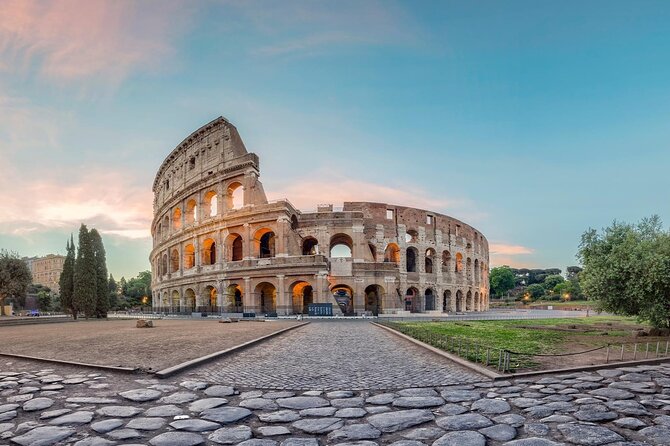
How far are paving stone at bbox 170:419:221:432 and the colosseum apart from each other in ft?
95.7

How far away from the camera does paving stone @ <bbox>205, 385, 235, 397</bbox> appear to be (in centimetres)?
600

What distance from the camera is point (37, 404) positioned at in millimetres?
5336

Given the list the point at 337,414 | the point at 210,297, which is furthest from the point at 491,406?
the point at 210,297

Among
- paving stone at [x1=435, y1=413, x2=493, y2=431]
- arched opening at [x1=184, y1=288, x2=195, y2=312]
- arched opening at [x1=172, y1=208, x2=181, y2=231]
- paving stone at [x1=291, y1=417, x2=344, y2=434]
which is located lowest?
arched opening at [x1=184, y1=288, x2=195, y2=312]

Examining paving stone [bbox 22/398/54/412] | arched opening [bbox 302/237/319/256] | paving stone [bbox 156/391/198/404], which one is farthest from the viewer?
arched opening [bbox 302/237/319/256]

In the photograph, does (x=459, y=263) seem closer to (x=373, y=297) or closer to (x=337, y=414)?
(x=373, y=297)

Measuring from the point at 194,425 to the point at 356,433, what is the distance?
6.18ft

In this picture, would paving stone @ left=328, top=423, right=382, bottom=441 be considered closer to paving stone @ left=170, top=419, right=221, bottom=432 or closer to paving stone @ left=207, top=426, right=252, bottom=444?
paving stone @ left=207, top=426, right=252, bottom=444

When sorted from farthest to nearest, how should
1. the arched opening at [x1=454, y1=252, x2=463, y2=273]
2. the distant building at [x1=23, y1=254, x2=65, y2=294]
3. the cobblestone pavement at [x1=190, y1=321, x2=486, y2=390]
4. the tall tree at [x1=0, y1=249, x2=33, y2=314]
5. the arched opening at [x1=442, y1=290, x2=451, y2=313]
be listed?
the distant building at [x1=23, y1=254, x2=65, y2=294] < the arched opening at [x1=454, y1=252, x2=463, y2=273] < the arched opening at [x1=442, y1=290, x2=451, y2=313] < the tall tree at [x1=0, y1=249, x2=33, y2=314] < the cobblestone pavement at [x1=190, y1=321, x2=486, y2=390]

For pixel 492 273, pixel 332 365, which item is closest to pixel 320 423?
pixel 332 365

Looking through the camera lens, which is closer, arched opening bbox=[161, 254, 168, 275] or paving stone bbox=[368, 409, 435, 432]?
paving stone bbox=[368, 409, 435, 432]

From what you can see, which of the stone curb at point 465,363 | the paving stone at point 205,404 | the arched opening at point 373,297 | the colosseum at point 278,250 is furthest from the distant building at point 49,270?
the paving stone at point 205,404

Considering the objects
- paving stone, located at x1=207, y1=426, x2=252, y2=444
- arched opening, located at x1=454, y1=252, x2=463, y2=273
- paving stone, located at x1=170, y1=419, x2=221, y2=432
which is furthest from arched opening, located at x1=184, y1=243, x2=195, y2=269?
paving stone, located at x1=207, y1=426, x2=252, y2=444

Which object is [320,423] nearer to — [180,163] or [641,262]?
[641,262]
